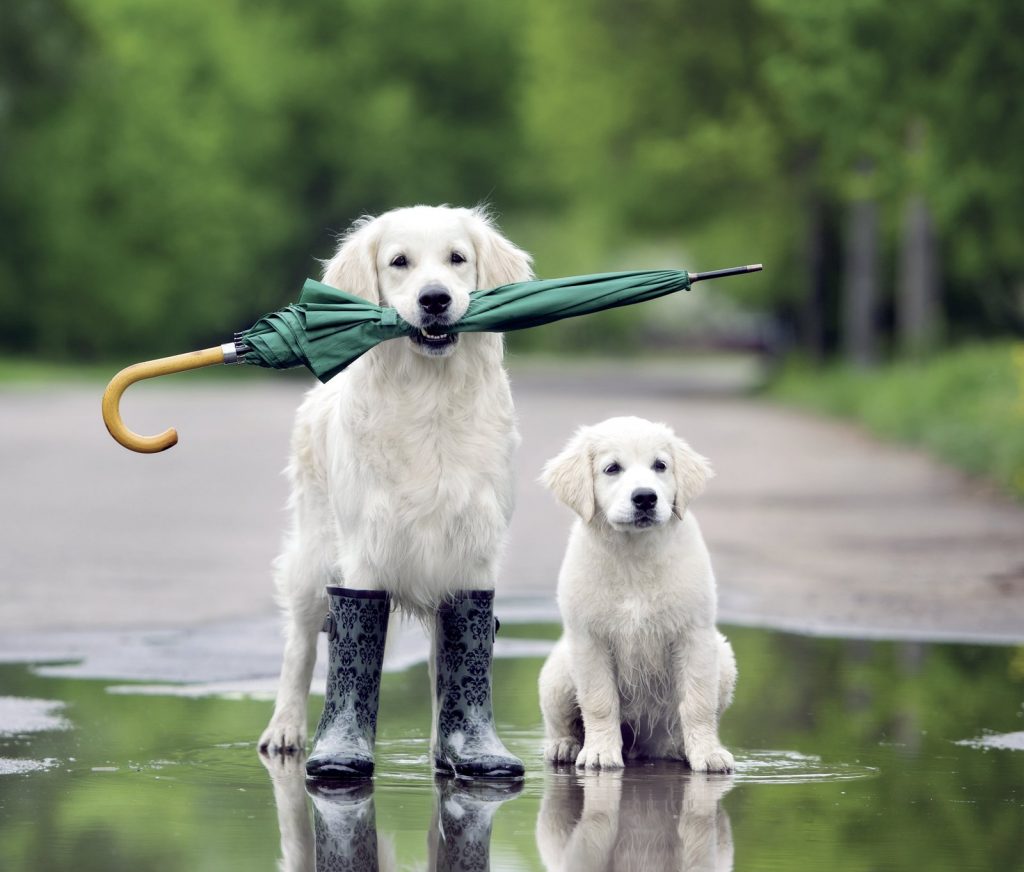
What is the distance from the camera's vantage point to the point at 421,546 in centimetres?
712

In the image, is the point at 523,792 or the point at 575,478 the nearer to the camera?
the point at 523,792

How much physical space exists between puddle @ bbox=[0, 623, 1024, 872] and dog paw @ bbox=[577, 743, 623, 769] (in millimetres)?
58

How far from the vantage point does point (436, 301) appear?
6.94 metres

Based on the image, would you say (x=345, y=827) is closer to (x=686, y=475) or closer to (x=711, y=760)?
(x=711, y=760)

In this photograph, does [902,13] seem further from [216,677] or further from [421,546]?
[421,546]

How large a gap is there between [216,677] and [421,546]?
2.72m

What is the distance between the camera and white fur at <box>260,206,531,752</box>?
7098mm

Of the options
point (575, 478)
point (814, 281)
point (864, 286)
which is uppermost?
point (814, 281)

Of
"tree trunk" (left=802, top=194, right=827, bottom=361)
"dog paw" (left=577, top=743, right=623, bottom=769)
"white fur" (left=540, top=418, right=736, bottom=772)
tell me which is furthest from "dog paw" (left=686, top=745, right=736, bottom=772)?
"tree trunk" (left=802, top=194, right=827, bottom=361)

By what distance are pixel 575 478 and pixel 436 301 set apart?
0.94 metres

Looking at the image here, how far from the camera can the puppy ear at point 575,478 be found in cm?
747

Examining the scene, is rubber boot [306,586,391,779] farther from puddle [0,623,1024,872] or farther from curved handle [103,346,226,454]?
curved handle [103,346,226,454]

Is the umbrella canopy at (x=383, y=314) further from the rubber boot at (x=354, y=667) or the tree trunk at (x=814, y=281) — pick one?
the tree trunk at (x=814, y=281)

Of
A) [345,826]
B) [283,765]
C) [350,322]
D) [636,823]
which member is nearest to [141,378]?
[350,322]
